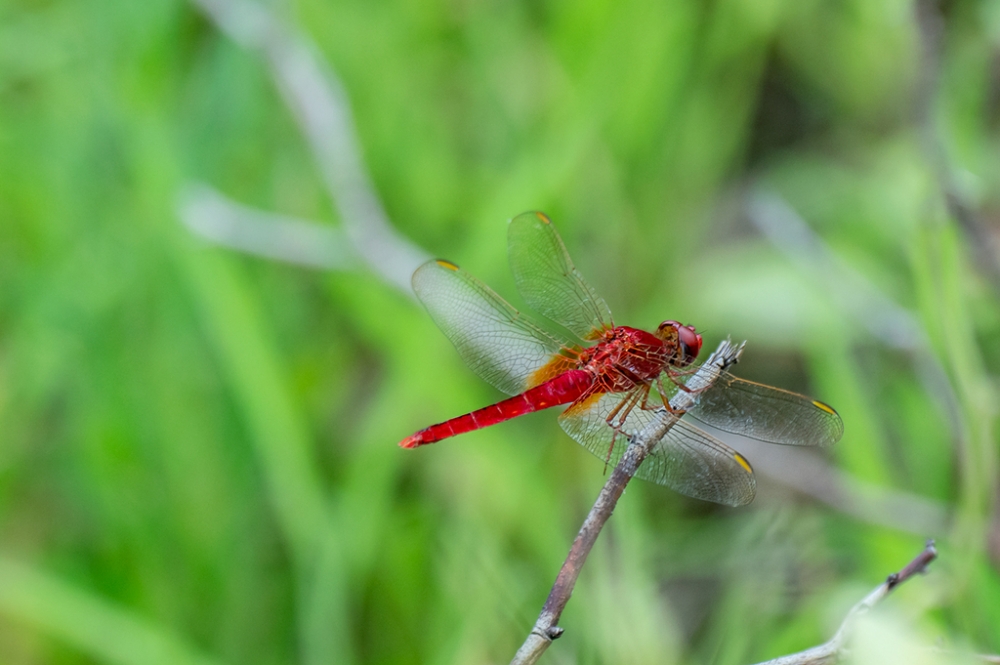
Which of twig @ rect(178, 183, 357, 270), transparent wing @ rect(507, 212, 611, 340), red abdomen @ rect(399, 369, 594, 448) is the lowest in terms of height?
red abdomen @ rect(399, 369, 594, 448)

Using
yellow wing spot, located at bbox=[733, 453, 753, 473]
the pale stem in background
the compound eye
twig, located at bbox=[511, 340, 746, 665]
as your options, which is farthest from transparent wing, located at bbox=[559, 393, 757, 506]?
the pale stem in background

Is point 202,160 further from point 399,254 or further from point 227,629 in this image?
point 227,629

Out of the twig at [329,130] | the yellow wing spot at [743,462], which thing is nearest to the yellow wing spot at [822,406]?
the yellow wing spot at [743,462]

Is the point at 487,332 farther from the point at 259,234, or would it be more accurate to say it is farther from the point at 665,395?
the point at 259,234

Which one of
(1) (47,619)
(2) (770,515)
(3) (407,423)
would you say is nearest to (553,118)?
(3) (407,423)

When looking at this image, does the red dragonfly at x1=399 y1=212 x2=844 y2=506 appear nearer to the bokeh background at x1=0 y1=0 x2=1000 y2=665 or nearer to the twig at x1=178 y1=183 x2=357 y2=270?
the bokeh background at x1=0 y1=0 x2=1000 y2=665

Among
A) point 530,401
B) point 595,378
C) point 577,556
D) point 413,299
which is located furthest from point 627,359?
point 413,299
